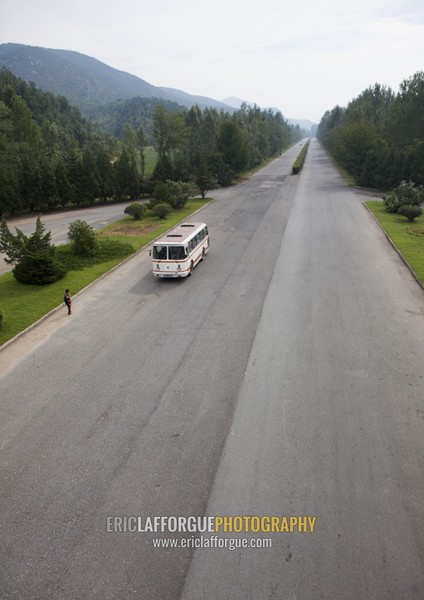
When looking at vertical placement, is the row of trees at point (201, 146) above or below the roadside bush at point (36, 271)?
above

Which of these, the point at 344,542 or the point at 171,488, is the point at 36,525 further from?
Answer: the point at 344,542

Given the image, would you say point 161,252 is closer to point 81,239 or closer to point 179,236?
→ point 179,236

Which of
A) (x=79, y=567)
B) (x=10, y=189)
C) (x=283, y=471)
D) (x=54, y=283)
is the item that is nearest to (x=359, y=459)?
(x=283, y=471)

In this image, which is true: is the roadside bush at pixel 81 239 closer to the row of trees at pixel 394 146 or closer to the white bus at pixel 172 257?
the white bus at pixel 172 257

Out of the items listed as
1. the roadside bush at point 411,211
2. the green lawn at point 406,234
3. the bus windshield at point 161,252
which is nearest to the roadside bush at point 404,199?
the green lawn at point 406,234

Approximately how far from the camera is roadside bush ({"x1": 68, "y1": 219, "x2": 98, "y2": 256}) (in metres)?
25.5

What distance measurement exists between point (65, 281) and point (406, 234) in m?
25.9

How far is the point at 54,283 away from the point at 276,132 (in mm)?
122856

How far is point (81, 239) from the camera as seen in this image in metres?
25.5

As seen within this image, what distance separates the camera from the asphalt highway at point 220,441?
23.0 ft

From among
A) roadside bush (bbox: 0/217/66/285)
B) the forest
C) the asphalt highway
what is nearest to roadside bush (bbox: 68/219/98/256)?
roadside bush (bbox: 0/217/66/285)

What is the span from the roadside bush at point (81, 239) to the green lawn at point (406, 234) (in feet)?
69.7

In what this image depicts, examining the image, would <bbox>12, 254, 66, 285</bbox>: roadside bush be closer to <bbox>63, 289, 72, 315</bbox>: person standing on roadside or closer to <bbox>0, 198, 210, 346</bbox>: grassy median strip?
<bbox>0, 198, 210, 346</bbox>: grassy median strip

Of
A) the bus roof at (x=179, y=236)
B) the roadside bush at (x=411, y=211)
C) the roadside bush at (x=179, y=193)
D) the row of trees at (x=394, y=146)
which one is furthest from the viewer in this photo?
the row of trees at (x=394, y=146)
